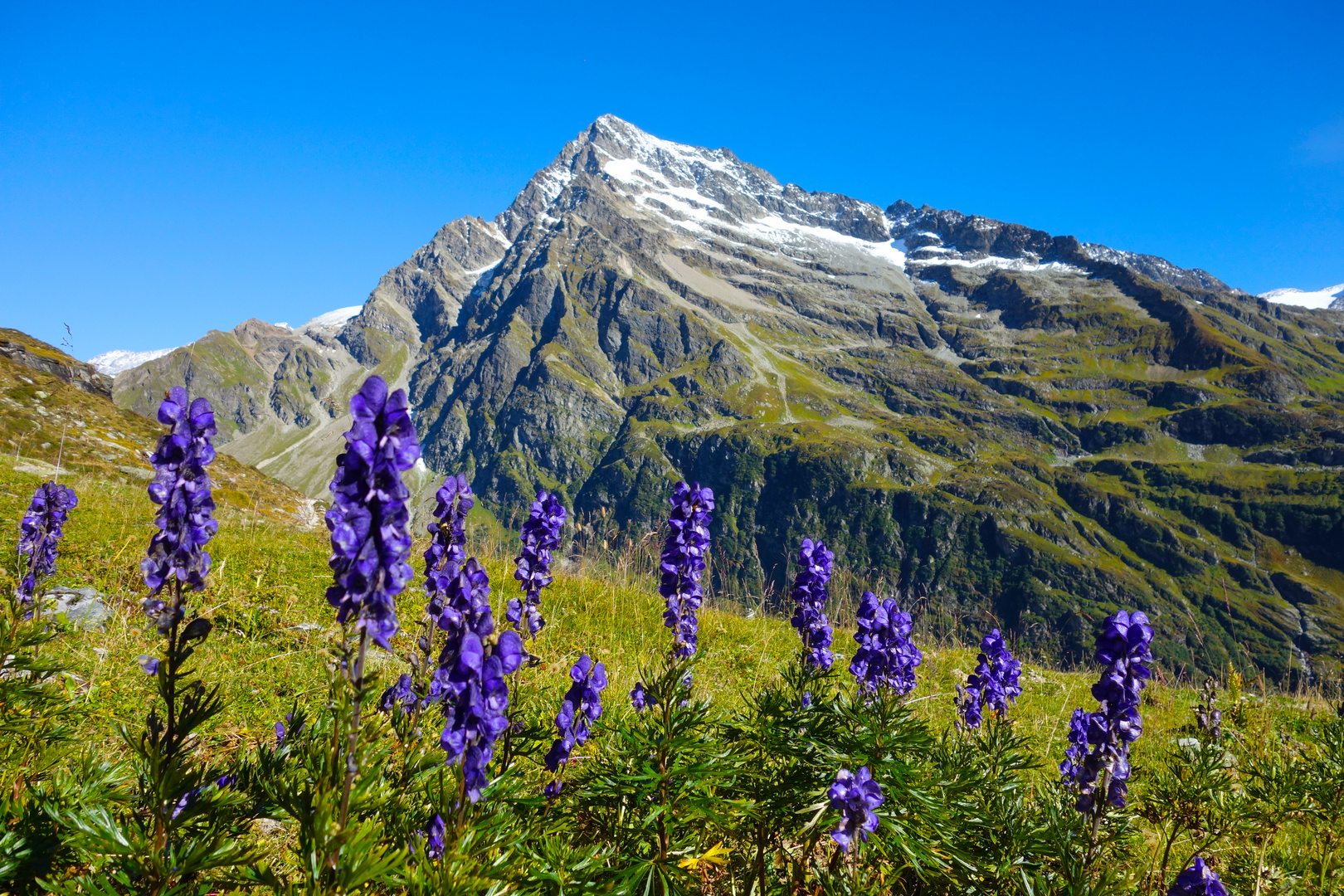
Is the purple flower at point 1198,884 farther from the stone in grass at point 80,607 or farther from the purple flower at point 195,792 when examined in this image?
the stone in grass at point 80,607

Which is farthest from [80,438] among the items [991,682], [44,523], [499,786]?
[991,682]

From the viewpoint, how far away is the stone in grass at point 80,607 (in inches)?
254

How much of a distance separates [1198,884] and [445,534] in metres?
4.46

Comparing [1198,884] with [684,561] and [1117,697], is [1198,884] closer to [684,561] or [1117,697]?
[1117,697]

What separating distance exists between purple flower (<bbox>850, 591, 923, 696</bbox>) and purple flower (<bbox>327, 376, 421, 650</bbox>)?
4.12 meters

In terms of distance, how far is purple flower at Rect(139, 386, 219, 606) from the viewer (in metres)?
2.41

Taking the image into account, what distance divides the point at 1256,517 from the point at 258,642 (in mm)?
268319

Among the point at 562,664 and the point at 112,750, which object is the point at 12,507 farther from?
the point at 562,664

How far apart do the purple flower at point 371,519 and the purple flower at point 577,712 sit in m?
1.64

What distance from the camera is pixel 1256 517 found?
196125mm

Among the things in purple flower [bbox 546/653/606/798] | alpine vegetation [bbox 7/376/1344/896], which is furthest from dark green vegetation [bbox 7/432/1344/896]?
purple flower [bbox 546/653/606/798]

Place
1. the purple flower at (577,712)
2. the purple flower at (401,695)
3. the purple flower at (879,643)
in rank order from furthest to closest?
the purple flower at (879,643) < the purple flower at (401,695) < the purple flower at (577,712)

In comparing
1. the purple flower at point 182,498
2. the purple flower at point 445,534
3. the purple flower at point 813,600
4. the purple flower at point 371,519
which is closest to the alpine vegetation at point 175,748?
the purple flower at point 182,498

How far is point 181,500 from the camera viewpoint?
253cm
